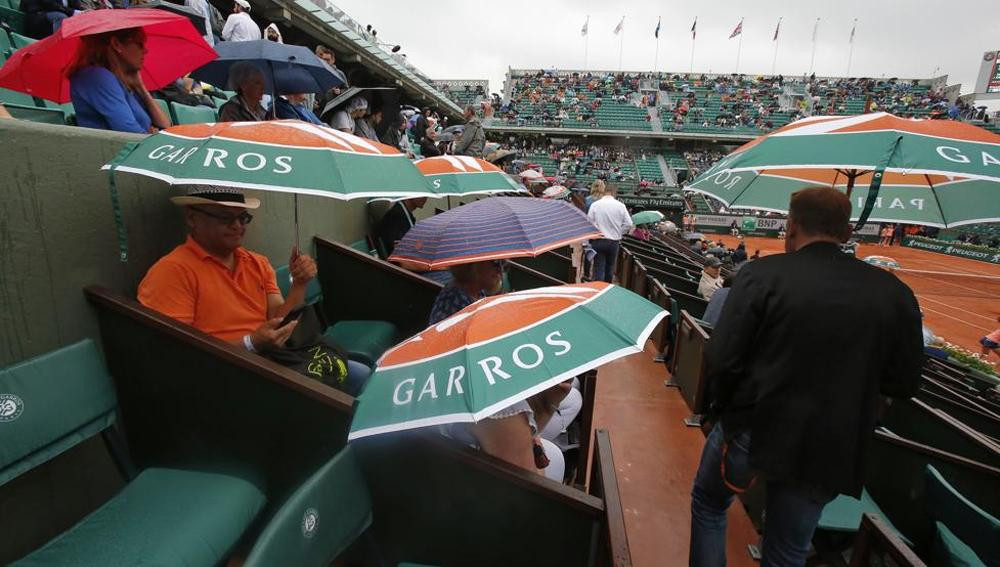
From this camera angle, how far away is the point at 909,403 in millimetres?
3127

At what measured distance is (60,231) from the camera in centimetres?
177

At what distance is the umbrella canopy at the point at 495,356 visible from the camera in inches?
48.1

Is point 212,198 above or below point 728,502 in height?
above

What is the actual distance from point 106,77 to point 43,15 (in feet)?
11.7

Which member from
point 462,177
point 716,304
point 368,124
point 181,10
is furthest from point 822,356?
point 181,10

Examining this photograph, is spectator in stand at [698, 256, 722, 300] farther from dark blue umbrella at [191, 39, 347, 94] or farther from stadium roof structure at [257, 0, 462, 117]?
stadium roof structure at [257, 0, 462, 117]

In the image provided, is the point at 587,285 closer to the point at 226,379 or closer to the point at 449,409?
the point at 449,409

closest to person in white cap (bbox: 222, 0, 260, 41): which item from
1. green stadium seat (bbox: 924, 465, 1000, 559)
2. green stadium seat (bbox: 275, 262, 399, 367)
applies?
green stadium seat (bbox: 275, 262, 399, 367)

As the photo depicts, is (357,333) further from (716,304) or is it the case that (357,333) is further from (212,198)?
(716,304)

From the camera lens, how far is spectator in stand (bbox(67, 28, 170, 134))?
2.35 meters

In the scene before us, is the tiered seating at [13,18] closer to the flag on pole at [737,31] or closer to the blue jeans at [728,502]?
the blue jeans at [728,502]

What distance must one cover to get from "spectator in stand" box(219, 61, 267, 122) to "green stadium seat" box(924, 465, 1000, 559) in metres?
4.33

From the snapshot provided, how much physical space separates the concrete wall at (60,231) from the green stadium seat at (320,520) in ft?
4.13

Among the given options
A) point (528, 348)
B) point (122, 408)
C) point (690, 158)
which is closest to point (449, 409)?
point (528, 348)
